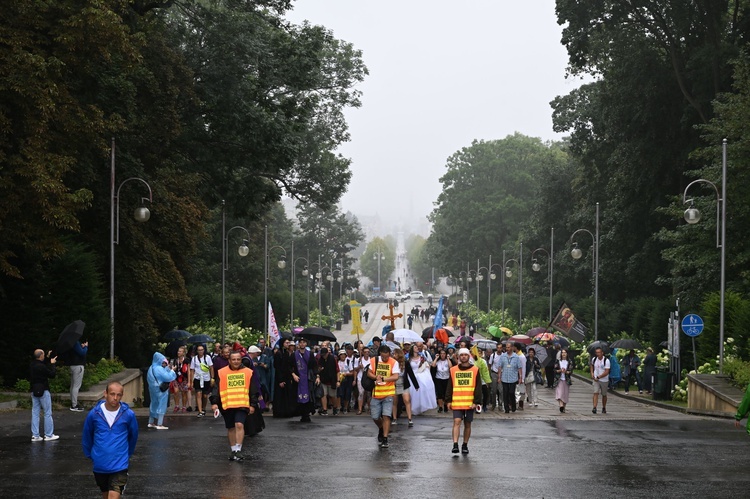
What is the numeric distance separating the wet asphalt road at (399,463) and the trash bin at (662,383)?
1086 centimetres

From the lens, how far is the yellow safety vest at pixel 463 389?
17641mm

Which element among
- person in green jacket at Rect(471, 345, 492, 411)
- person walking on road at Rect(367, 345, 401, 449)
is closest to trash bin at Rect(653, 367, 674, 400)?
person in green jacket at Rect(471, 345, 492, 411)

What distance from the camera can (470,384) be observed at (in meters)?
17.7

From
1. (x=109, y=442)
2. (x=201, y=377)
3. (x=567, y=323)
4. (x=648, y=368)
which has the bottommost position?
(x=648, y=368)

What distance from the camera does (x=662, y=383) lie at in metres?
34.1

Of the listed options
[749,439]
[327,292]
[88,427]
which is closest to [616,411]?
[749,439]

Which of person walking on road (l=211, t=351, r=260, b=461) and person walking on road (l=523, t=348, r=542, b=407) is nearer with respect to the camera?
person walking on road (l=211, t=351, r=260, b=461)

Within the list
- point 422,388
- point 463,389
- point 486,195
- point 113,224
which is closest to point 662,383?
point 422,388

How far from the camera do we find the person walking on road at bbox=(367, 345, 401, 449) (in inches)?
737

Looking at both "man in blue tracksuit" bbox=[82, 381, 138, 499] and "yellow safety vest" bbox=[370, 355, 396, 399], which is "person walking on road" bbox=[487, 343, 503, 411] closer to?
"yellow safety vest" bbox=[370, 355, 396, 399]

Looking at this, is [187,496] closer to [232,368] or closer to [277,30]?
[232,368]

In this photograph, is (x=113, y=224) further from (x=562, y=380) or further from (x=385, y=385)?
(x=385, y=385)

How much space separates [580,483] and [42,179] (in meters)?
14.6

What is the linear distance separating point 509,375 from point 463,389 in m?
10.2
